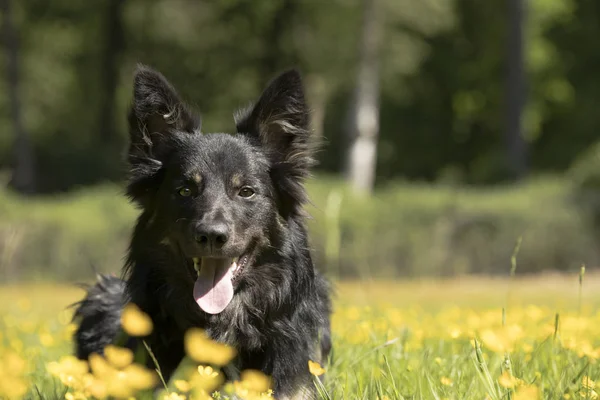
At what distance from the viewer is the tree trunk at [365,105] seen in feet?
56.6

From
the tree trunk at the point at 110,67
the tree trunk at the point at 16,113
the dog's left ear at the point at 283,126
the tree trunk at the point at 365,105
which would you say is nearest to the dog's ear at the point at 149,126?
the dog's left ear at the point at 283,126

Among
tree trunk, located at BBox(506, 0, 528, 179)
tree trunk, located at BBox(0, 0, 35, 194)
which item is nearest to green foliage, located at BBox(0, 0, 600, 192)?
tree trunk, located at BBox(506, 0, 528, 179)

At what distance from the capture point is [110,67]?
1062 inches

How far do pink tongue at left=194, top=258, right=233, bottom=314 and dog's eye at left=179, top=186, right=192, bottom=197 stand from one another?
0.37 metres

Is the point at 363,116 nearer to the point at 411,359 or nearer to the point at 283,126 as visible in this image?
the point at 283,126

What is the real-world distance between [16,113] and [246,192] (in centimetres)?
1876

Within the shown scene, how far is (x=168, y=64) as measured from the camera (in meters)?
25.2

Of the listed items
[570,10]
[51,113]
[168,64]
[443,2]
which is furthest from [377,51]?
[51,113]

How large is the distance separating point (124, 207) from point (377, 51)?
Answer: 308 inches

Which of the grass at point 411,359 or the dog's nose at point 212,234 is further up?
the dog's nose at point 212,234

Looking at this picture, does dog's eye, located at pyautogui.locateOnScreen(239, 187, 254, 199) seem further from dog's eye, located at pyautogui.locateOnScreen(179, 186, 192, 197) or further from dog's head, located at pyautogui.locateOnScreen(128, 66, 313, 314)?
dog's eye, located at pyautogui.locateOnScreen(179, 186, 192, 197)

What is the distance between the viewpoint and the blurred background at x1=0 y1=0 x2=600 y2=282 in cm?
1331

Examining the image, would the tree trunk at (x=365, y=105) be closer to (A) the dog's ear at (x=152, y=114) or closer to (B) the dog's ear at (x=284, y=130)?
(B) the dog's ear at (x=284, y=130)

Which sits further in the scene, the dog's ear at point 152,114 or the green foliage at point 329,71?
the green foliage at point 329,71
